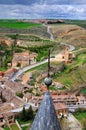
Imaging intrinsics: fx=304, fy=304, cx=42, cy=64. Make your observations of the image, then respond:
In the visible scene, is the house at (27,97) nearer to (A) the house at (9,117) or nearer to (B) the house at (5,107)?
(B) the house at (5,107)

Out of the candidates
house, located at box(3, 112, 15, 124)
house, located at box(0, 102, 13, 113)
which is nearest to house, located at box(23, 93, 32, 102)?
house, located at box(0, 102, 13, 113)

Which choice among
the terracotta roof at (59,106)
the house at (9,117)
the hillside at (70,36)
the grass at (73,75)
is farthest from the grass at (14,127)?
the hillside at (70,36)

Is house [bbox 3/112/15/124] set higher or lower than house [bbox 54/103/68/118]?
higher

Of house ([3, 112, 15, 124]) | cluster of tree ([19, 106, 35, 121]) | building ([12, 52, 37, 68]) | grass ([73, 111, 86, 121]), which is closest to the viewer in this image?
house ([3, 112, 15, 124])

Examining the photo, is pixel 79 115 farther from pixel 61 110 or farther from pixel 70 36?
pixel 70 36

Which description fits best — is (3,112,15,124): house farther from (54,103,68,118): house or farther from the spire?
the spire

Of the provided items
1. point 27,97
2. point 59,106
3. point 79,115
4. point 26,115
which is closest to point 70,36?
point 27,97

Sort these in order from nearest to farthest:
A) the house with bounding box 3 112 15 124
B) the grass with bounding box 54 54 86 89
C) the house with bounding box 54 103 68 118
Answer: the house with bounding box 3 112 15 124
the house with bounding box 54 103 68 118
the grass with bounding box 54 54 86 89

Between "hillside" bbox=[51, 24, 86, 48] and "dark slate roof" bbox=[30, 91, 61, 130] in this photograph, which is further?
"hillside" bbox=[51, 24, 86, 48]

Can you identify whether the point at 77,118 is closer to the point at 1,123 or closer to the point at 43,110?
the point at 1,123

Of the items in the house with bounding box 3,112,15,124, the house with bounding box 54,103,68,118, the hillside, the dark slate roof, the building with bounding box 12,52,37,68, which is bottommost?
the hillside
